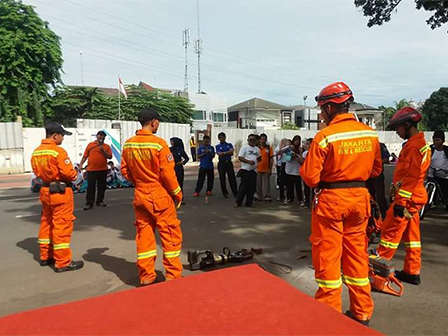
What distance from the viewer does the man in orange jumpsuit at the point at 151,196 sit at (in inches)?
147

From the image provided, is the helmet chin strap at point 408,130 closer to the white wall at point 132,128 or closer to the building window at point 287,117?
the white wall at point 132,128

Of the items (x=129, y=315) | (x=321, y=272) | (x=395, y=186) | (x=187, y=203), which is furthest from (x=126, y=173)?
(x=187, y=203)

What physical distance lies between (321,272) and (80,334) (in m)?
1.95

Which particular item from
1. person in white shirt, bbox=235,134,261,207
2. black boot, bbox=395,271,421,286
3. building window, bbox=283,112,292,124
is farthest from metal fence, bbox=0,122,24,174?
building window, bbox=283,112,292,124

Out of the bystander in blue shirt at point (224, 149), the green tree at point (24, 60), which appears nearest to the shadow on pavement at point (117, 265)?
the bystander in blue shirt at point (224, 149)

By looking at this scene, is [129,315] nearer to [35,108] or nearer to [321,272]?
[321,272]

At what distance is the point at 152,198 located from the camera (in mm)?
3742

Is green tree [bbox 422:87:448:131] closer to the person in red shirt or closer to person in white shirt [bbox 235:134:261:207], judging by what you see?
person in white shirt [bbox 235:134:261:207]

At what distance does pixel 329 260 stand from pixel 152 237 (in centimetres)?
193

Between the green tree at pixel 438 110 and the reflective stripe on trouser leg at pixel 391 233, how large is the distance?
44.8 metres

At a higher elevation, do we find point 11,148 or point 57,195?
point 11,148

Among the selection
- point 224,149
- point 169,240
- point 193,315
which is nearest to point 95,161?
point 224,149

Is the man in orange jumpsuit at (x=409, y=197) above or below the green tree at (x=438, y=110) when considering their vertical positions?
below

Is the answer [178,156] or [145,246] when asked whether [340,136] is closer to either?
[145,246]
